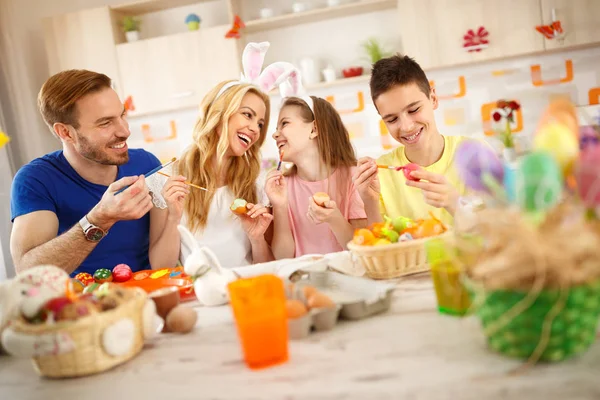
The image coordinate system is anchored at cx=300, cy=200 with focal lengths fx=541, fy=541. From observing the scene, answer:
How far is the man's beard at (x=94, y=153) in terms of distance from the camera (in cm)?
203

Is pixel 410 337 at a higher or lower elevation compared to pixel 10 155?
lower

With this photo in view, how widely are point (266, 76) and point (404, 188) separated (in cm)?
70

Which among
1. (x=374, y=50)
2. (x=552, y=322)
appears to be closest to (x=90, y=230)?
(x=552, y=322)

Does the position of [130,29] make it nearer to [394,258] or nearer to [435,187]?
[435,187]

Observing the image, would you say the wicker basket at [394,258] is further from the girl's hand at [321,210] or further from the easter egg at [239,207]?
the easter egg at [239,207]

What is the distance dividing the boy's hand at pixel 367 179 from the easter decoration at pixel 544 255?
105cm

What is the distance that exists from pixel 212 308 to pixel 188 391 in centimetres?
40

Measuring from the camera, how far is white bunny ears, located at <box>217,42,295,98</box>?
212 cm

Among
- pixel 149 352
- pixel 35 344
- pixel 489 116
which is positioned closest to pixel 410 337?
pixel 149 352

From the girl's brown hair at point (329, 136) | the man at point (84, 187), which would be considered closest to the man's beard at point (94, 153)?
the man at point (84, 187)

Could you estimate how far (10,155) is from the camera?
3936 mm

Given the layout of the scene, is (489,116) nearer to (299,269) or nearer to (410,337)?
(299,269)

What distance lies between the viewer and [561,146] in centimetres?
77

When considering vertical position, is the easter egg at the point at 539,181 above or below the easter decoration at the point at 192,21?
below
